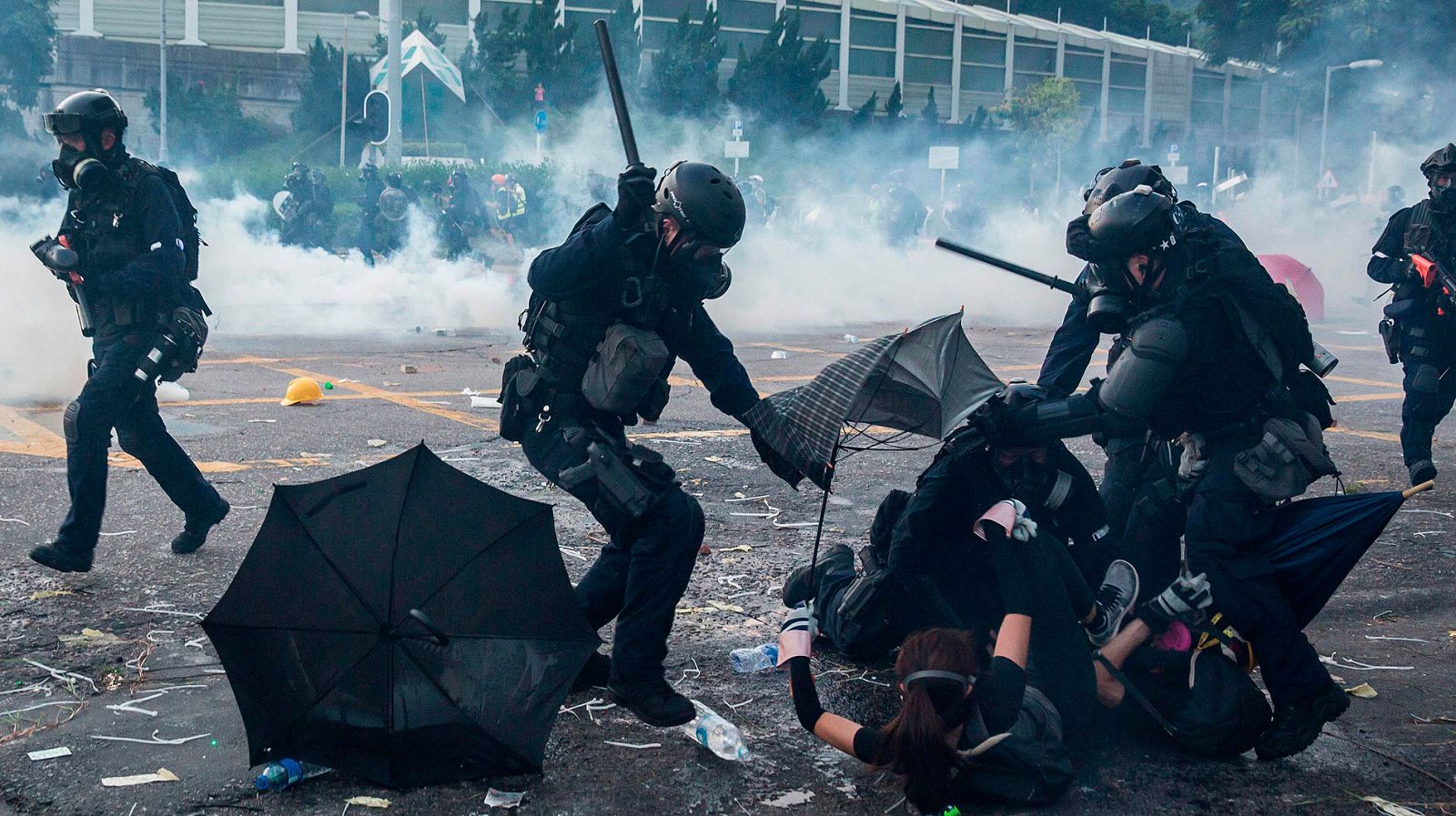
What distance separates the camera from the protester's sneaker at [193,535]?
18.1ft

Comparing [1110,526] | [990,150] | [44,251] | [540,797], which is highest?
[990,150]

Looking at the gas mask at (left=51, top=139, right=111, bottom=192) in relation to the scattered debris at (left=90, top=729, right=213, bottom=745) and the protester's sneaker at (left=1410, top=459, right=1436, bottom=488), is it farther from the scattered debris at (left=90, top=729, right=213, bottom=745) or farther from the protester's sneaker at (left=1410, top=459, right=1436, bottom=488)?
the protester's sneaker at (left=1410, top=459, right=1436, bottom=488)

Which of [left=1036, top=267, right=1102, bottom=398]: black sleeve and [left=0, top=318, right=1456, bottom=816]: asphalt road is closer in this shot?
[left=0, top=318, right=1456, bottom=816]: asphalt road

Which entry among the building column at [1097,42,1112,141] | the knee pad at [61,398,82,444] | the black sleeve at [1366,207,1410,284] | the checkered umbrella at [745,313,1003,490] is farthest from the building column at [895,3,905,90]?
the checkered umbrella at [745,313,1003,490]

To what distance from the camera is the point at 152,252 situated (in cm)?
528

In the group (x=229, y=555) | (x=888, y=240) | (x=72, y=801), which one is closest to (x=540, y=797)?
(x=72, y=801)

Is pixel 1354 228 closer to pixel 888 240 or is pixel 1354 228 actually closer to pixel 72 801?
pixel 888 240

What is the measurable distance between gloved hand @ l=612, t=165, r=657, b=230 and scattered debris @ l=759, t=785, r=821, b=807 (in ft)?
5.39

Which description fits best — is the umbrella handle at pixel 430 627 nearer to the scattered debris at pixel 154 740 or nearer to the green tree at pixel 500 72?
the scattered debris at pixel 154 740

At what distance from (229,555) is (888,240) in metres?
24.3

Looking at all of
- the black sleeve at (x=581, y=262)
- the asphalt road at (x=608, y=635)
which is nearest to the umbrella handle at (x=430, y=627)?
the asphalt road at (x=608, y=635)

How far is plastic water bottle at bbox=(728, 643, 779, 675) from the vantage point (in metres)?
4.33

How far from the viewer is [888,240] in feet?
94.5

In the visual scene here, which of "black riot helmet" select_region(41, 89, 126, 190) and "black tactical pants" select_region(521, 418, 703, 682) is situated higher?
"black riot helmet" select_region(41, 89, 126, 190)
